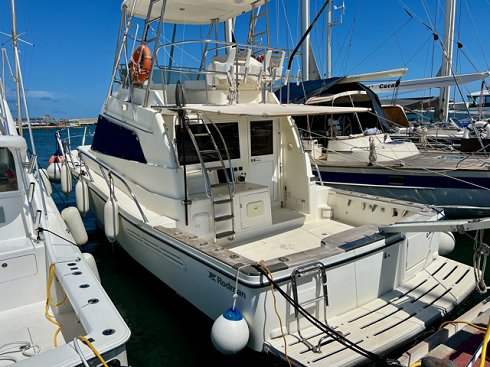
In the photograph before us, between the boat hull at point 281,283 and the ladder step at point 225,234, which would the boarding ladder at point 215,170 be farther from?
the boat hull at point 281,283

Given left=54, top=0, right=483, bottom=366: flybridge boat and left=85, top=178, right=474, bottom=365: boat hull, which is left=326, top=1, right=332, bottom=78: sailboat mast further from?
left=85, top=178, right=474, bottom=365: boat hull

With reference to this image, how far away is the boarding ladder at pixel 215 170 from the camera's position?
16.9 feet

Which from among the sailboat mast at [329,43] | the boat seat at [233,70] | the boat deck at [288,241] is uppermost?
the sailboat mast at [329,43]

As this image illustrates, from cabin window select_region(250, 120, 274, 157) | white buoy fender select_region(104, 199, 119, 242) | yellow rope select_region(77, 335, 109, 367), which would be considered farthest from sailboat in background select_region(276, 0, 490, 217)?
yellow rope select_region(77, 335, 109, 367)

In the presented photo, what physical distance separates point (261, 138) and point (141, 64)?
7.26 ft

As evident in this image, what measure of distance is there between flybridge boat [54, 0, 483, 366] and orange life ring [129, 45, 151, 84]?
2 centimetres

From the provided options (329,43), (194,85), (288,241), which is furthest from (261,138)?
(329,43)

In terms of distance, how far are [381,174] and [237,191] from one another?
5.26 m

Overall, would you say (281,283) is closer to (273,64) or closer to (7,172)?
(7,172)

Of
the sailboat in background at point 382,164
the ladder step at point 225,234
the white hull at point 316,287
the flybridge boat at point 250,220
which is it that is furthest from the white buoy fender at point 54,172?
the ladder step at point 225,234

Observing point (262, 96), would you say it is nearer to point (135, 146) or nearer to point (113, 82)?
point (135, 146)

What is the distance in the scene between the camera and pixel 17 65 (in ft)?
18.6

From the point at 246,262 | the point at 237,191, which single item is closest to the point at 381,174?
the point at 237,191

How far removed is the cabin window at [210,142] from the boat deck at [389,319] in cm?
301
